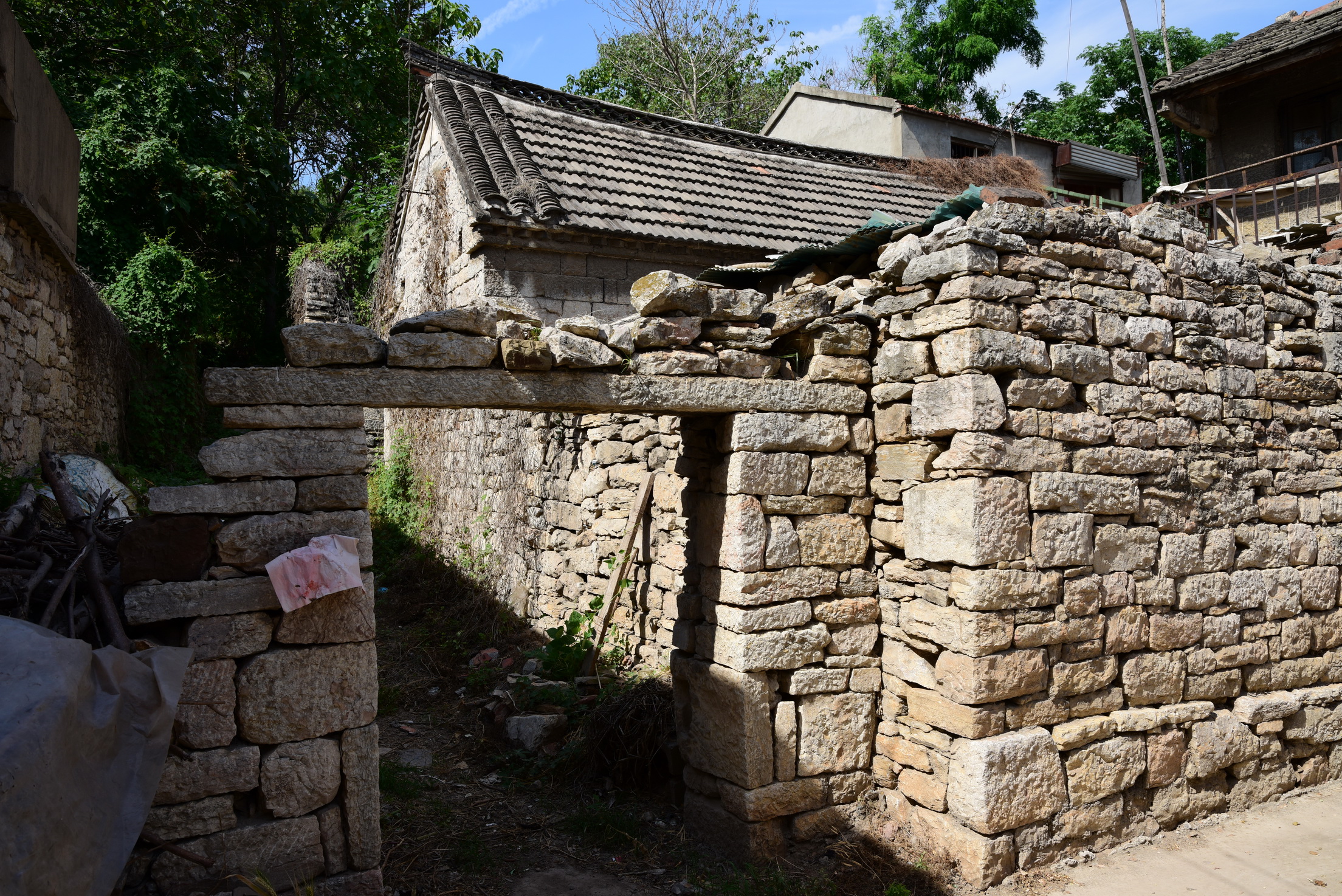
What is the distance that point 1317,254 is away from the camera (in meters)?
6.55

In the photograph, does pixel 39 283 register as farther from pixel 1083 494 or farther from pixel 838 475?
pixel 1083 494

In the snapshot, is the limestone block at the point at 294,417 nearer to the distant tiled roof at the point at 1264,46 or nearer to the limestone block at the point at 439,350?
the limestone block at the point at 439,350

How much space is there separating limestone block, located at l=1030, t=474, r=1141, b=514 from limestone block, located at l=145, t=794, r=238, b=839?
3803 mm

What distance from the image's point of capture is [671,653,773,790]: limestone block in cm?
426

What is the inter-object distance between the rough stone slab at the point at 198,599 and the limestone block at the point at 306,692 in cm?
23

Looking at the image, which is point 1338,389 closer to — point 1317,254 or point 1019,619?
point 1317,254

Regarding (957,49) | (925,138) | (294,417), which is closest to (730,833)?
(294,417)

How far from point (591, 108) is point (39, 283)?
6575mm

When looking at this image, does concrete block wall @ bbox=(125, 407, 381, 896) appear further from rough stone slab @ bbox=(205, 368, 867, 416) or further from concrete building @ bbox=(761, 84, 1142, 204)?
concrete building @ bbox=(761, 84, 1142, 204)

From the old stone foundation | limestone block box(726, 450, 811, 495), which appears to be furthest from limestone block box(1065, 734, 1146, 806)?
limestone block box(726, 450, 811, 495)

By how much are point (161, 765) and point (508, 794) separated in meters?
2.62

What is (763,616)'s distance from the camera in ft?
14.1

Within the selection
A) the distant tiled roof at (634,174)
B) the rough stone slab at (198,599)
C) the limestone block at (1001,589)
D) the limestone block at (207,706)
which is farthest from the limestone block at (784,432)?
the distant tiled roof at (634,174)

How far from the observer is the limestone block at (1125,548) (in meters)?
4.37
